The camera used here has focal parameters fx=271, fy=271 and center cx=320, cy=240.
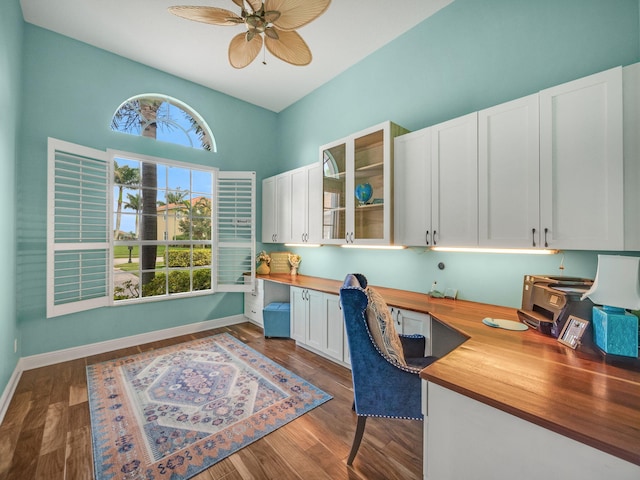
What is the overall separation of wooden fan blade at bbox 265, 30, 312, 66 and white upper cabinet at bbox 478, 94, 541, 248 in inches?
62.1

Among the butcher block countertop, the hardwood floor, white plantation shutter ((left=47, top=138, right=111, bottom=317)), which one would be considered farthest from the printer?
white plantation shutter ((left=47, top=138, right=111, bottom=317))

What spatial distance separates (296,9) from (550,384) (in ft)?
8.53

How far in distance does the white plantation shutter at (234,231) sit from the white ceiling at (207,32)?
1476mm

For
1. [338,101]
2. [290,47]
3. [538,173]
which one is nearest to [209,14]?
[290,47]

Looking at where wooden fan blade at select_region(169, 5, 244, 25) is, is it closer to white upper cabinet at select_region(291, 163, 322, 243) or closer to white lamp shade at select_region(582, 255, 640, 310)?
white upper cabinet at select_region(291, 163, 322, 243)

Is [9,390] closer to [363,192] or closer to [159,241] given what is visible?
[159,241]

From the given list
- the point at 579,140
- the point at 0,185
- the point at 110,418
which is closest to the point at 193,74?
the point at 0,185

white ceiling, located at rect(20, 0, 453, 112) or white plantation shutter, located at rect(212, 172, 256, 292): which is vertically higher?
white ceiling, located at rect(20, 0, 453, 112)

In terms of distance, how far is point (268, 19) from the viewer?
1997mm

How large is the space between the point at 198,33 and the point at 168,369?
3688 millimetres

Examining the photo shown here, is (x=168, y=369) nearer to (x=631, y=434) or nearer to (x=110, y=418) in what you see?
(x=110, y=418)

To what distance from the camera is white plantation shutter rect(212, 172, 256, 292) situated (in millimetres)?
4230

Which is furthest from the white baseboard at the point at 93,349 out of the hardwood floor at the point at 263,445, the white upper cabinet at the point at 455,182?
the white upper cabinet at the point at 455,182

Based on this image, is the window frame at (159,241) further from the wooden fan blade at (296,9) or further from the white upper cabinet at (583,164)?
the white upper cabinet at (583,164)
